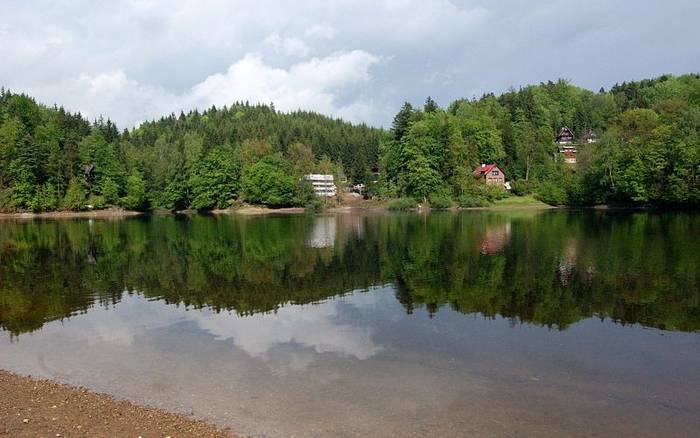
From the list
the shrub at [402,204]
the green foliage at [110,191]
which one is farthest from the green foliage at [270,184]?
the green foliage at [110,191]

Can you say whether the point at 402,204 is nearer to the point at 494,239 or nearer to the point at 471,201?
the point at 471,201

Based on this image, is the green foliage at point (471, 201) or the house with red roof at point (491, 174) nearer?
the green foliage at point (471, 201)

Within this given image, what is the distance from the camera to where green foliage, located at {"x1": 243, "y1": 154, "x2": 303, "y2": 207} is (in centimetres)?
12625

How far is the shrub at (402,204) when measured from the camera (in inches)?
4523

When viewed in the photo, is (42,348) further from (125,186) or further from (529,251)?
(125,186)

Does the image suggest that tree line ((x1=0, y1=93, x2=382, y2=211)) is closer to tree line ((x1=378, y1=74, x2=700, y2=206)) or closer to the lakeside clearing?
the lakeside clearing

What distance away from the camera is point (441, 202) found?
11375 cm

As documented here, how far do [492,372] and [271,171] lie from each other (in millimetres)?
115856

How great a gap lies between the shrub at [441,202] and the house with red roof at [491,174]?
12.4 metres

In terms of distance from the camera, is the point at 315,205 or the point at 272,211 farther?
the point at 272,211

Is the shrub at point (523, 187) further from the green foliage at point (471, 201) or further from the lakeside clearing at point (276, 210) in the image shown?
the green foliage at point (471, 201)

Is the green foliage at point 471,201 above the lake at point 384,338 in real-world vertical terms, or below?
above

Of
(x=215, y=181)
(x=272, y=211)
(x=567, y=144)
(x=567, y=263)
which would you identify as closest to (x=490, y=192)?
(x=567, y=144)

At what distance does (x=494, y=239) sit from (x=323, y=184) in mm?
87582
